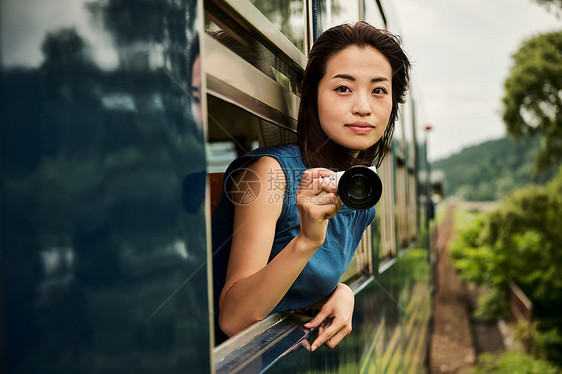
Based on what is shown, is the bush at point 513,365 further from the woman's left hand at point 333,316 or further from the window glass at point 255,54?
the window glass at point 255,54

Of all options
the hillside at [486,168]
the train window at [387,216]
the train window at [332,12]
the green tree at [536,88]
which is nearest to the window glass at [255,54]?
the train window at [332,12]

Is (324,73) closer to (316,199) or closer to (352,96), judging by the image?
(352,96)

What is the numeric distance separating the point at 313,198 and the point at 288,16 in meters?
0.76

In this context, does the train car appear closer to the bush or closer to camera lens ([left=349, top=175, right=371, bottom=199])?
camera lens ([left=349, top=175, right=371, bottom=199])

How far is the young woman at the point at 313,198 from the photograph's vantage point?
3.68 feet

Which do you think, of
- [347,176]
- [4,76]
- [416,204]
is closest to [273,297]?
[347,176]

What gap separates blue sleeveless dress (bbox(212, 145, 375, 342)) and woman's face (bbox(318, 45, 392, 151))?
5.7 inches

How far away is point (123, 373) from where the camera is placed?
0.70m

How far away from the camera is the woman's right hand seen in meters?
1.05

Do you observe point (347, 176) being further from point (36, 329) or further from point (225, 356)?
point (36, 329)

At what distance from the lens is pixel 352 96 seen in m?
1.45

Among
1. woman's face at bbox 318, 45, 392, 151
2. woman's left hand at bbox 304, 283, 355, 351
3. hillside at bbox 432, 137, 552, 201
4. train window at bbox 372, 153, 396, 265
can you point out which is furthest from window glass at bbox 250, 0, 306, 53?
hillside at bbox 432, 137, 552, 201

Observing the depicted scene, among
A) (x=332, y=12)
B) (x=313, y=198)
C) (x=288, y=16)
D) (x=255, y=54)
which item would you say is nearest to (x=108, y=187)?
(x=313, y=198)

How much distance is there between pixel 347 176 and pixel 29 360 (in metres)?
0.65
